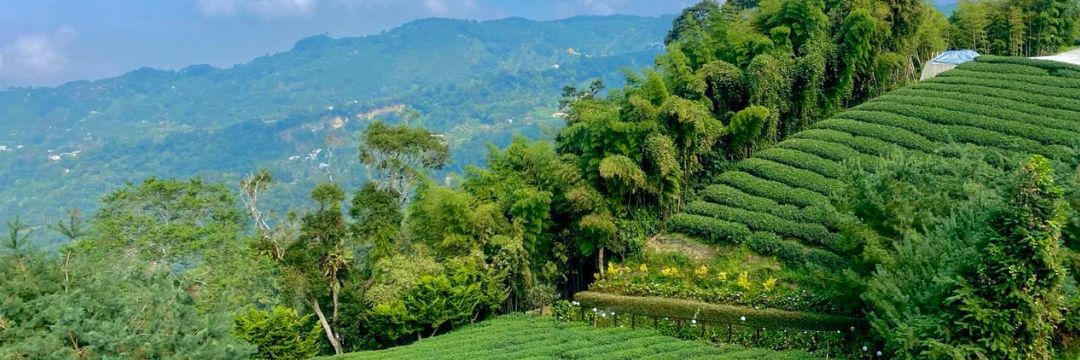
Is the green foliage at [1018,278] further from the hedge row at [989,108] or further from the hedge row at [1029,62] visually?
the hedge row at [1029,62]

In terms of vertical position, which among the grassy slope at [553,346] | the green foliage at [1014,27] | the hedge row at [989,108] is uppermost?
the green foliage at [1014,27]

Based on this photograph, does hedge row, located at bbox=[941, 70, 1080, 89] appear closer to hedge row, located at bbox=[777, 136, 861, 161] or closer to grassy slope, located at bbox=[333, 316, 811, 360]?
hedge row, located at bbox=[777, 136, 861, 161]

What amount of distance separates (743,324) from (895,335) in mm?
6405

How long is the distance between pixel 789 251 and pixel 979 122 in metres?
11.3

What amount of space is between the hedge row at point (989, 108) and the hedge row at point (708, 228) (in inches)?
462

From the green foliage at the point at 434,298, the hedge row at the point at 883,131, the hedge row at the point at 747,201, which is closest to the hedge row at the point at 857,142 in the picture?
the hedge row at the point at 883,131

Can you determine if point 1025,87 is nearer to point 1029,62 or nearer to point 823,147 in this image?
point 1029,62

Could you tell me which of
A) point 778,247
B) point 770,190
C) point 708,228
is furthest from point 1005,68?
point 708,228

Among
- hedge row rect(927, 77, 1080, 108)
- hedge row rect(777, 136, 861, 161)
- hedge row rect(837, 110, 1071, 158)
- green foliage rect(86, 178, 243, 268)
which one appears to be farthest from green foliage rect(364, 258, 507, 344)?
hedge row rect(927, 77, 1080, 108)

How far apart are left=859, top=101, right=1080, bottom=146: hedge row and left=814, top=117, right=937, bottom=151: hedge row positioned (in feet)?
4.87

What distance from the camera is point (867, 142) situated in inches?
1096

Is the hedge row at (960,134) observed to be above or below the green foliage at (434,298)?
above

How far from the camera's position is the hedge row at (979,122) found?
26069mm

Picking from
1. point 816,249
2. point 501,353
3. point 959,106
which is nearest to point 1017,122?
point 959,106
